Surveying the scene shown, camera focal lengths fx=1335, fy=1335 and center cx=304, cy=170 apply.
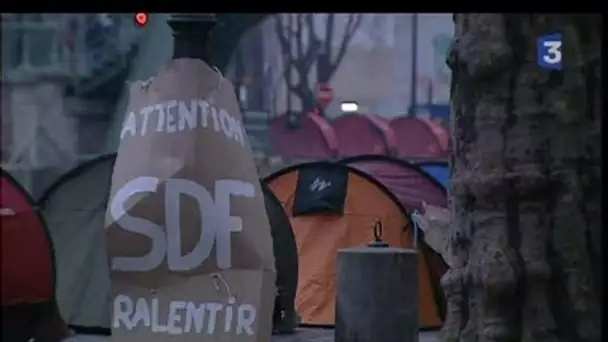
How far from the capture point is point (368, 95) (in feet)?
8.79

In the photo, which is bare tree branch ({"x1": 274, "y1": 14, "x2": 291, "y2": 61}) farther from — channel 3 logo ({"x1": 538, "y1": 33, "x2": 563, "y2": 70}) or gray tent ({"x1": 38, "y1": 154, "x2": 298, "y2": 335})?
channel 3 logo ({"x1": 538, "y1": 33, "x2": 563, "y2": 70})

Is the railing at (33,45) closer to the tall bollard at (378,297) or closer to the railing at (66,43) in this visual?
the railing at (66,43)

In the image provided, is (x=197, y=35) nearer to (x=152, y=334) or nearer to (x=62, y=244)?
(x=152, y=334)

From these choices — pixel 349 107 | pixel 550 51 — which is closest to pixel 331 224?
pixel 349 107

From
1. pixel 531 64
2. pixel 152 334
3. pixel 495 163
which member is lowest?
pixel 152 334

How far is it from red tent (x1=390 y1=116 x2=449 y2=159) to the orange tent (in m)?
0.22

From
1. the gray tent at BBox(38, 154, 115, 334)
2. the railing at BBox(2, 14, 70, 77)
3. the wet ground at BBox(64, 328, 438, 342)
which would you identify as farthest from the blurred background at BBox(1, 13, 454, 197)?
the wet ground at BBox(64, 328, 438, 342)

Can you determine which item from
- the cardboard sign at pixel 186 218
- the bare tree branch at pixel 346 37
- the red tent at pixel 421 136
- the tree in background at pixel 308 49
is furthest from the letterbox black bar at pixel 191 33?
the red tent at pixel 421 136

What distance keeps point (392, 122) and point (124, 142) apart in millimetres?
557

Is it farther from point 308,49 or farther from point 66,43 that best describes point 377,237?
point 66,43

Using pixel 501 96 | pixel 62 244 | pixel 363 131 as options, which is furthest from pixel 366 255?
pixel 62 244

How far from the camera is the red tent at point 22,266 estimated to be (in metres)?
2.48
